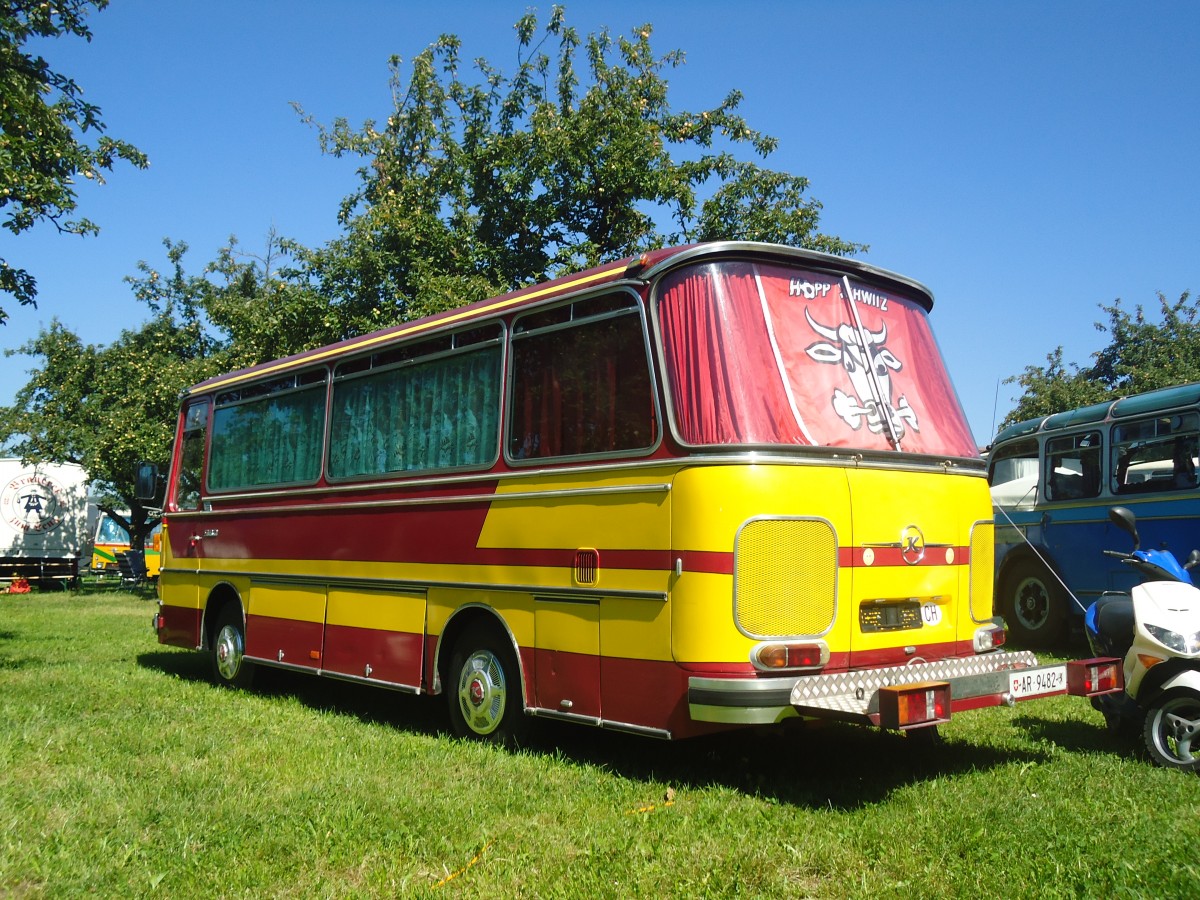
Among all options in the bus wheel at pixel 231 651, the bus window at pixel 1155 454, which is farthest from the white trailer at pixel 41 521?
the bus window at pixel 1155 454

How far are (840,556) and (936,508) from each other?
97 cm

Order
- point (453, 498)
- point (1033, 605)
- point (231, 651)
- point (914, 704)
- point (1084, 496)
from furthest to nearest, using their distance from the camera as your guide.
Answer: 1. point (1033, 605)
2. point (1084, 496)
3. point (231, 651)
4. point (453, 498)
5. point (914, 704)

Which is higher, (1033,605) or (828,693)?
(1033,605)

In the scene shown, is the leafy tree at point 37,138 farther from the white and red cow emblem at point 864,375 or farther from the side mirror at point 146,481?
the white and red cow emblem at point 864,375

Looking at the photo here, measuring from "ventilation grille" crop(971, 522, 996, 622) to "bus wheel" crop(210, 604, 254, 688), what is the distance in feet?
21.8

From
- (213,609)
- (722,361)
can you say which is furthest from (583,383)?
(213,609)

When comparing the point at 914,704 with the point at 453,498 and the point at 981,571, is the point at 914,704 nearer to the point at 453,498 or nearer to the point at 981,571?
the point at 981,571

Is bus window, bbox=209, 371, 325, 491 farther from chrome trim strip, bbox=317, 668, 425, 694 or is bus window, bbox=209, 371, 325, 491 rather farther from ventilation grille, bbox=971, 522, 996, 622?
ventilation grille, bbox=971, 522, 996, 622

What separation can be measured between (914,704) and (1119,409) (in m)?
7.82

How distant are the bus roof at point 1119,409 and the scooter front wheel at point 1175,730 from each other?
5414mm

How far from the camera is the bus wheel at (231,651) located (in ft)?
34.3

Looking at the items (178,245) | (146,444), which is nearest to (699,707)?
(146,444)

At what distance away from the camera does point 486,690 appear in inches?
289

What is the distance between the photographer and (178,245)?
33.0m
